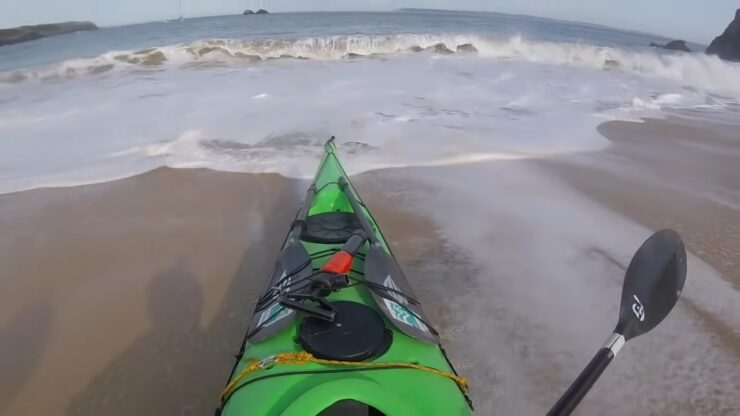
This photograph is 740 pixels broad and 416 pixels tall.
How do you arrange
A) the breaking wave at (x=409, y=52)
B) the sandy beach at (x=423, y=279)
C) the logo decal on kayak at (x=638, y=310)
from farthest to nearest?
the breaking wave at (x=409, y=52)
the sandy beach at (x=423, y=279)
the logo decal on kayak at (x=638, y=310)

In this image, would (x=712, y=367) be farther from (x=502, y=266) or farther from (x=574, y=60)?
(x=574, y=60)

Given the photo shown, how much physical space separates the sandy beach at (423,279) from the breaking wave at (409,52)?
38.4ft

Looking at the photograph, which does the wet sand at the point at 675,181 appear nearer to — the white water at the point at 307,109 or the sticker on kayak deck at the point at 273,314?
the white water at the point at 307,109

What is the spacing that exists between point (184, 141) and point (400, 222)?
3.46m

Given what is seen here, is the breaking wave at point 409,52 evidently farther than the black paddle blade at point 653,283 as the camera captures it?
Yes

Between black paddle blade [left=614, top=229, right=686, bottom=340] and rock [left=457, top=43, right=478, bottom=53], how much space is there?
19072 millimetres

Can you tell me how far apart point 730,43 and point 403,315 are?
37786mm

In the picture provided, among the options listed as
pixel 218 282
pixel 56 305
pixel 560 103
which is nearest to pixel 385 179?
pixel 218 282

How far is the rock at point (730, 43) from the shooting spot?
99.3 ft

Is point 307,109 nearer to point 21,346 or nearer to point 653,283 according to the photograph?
point 21,346

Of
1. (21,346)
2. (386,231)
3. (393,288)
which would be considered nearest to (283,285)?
(393,288)

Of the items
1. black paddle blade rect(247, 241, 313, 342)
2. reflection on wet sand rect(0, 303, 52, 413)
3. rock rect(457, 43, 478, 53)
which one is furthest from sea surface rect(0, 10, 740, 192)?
black paddle blade rect(247, 241, 313, 342)

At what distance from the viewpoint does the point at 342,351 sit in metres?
1.70

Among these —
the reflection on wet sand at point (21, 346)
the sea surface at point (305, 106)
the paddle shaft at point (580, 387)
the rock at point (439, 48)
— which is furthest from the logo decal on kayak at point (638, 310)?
the rock at point (439, 48)
